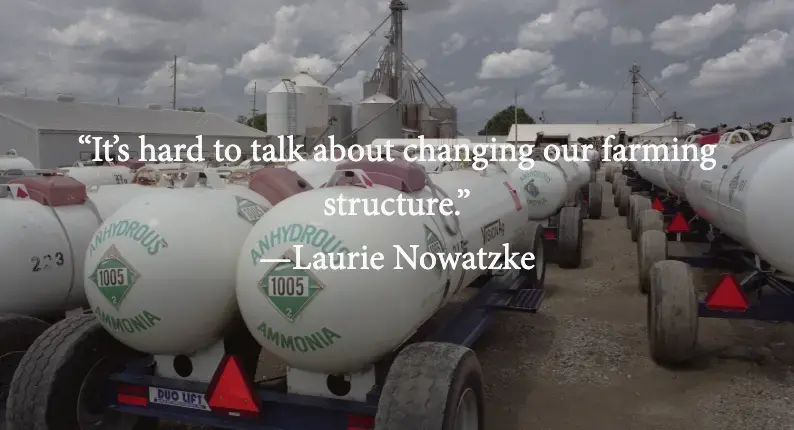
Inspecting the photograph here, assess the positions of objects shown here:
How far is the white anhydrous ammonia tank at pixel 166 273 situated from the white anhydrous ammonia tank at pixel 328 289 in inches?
10.1

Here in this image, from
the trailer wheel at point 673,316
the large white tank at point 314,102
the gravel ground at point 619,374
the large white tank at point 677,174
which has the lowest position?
the gravel ground at point 619,374

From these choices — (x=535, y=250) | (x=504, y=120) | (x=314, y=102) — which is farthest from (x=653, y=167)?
(x=504, y=120)

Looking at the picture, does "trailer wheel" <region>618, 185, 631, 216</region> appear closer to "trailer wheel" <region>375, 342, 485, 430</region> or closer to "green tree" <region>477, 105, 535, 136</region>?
"trailer wheel" <region>375, 342, 485, 430</region>

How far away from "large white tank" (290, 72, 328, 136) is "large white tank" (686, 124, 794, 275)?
3288 centimetres

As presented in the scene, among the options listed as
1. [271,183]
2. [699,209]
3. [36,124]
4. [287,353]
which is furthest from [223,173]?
[36,124]

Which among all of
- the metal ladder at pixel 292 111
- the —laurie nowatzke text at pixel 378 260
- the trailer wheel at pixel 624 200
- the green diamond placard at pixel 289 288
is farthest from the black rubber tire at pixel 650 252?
the metal ladder at pixel 292 111

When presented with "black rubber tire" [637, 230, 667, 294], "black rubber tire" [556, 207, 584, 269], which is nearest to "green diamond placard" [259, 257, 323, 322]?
"black rubber tire" [637, 230, 667, 294]

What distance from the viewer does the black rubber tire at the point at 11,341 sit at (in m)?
4.14

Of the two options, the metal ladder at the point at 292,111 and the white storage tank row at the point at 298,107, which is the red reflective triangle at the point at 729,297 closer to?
the white storage tank row at the point at 298,107

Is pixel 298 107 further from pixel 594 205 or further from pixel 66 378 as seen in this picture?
pixel 66 378

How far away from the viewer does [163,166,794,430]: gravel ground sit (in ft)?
15.9

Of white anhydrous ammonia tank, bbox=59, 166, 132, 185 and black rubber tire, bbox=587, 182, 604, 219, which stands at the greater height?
white anhydrous ammonia tank, bbox=59, 166, 132, 185

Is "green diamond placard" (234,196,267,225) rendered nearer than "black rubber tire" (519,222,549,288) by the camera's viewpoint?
Yes

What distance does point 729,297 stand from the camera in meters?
5.45
